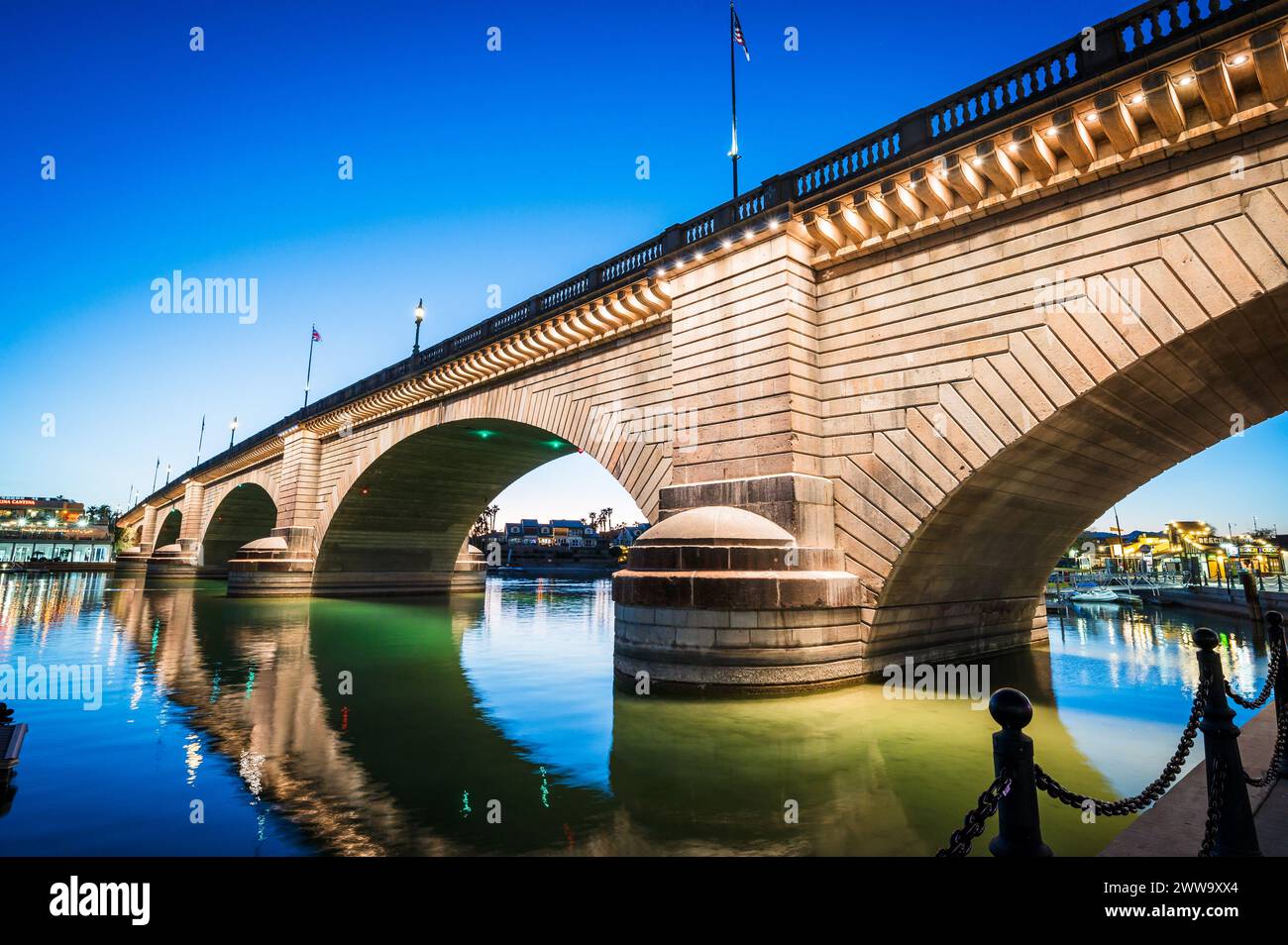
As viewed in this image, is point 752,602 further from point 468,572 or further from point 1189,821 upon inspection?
point 468,572

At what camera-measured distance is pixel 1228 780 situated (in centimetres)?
376

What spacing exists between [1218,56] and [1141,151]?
128cm

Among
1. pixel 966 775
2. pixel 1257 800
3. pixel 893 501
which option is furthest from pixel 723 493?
pixel 1257 800

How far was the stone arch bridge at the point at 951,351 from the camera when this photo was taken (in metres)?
8.88

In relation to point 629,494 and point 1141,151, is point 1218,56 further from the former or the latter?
point 629,494

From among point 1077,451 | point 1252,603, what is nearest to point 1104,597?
point 1252,603

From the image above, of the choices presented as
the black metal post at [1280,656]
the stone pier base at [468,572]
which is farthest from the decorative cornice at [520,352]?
the black metal post at [1280,656]

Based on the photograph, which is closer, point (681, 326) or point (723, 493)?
point (723, 493)

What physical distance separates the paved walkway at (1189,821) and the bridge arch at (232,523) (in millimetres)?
56791

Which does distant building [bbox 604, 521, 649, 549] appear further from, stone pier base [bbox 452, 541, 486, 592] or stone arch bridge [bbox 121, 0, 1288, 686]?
stone arch bridge [bbox 121, 0, 1288, 686]

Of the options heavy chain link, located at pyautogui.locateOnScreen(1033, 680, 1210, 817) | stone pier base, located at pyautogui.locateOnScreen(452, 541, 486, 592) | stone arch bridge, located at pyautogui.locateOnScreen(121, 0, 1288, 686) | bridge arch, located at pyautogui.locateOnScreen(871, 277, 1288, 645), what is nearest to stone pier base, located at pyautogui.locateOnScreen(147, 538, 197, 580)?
stone pier base, located at pyautogui.locateOnScreen(452, 541, 486, 592)

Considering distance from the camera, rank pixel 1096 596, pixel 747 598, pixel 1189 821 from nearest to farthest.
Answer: pixel 1189 821 → pixel 747 598 → pixel 1096 596

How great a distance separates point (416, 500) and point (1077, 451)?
32.4m

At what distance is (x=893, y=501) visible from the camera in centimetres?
1184
